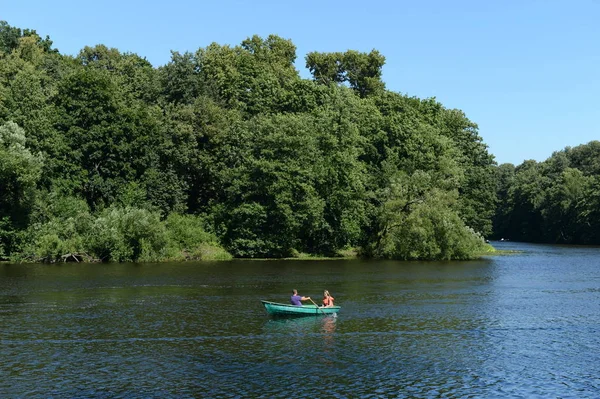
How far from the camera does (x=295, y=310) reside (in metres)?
47.4

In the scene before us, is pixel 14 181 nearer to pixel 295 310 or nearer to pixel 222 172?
pixel 222 172

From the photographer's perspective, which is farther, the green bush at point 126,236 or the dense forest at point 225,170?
the dense forest at point 225,170

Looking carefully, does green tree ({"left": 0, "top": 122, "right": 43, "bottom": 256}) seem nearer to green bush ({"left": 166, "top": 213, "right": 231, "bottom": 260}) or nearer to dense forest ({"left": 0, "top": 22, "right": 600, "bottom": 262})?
dense forest ({"left": 0, "top": 22, "right": 600, "bottom": 262})

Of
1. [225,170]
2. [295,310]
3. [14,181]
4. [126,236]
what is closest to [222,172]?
[225,170]

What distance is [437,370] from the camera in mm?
33281

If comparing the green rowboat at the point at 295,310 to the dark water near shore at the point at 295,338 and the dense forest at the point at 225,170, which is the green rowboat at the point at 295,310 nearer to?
the dark water near shore at the point at 295,338

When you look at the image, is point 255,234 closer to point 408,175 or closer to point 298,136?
point 298,136

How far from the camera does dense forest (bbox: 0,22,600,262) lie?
89.5 m

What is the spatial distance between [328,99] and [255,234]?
2550cm

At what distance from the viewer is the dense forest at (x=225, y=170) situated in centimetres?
8950

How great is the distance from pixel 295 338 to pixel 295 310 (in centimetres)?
635

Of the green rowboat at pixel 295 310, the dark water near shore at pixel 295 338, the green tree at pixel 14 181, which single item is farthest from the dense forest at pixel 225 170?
the green rowboat at pixel 295 310

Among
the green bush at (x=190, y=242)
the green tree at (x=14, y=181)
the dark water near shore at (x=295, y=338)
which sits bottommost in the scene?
the dark water near shore at (x=295, y=338)

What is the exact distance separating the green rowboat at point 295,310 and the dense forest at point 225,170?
46.0m
